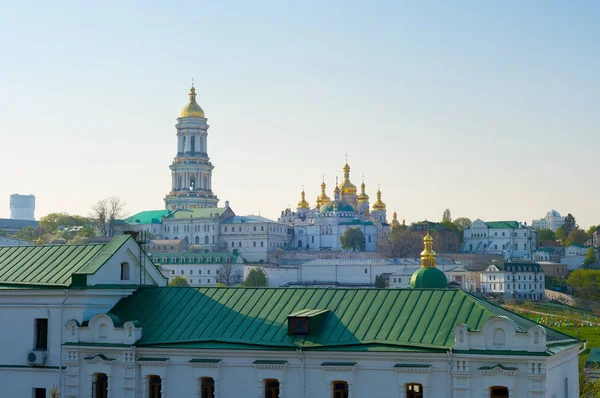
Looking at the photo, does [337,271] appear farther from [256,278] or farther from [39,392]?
[39,392]

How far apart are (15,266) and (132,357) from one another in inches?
238

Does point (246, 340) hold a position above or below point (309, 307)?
below

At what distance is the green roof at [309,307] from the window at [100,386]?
156 cm

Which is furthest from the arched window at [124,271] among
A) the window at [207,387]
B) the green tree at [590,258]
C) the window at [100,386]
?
the green tree at [590,258]

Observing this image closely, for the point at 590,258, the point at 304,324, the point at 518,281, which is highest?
the point at 590,258

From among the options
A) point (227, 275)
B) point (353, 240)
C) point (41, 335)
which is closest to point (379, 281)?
point (227, 275)

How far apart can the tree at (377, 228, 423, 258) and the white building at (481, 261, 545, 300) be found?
2804 centimetres

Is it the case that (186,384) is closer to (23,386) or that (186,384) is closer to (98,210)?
(23,386)

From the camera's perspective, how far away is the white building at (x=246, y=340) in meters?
25.7

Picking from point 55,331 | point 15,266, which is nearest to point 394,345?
point 55,331

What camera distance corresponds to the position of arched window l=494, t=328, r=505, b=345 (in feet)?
83.6

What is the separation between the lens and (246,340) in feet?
92.5

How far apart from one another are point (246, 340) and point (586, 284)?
12637 centimetres

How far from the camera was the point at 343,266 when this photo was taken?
163375 mm
